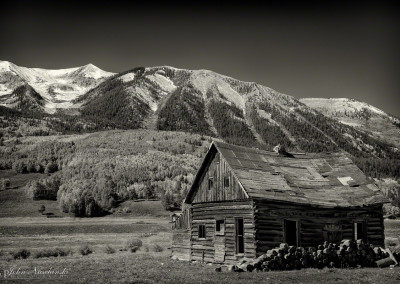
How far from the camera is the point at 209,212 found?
26.3 metres

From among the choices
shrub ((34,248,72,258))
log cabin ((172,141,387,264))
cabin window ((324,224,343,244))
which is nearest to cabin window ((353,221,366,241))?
log cabin ((172,141,387,264))

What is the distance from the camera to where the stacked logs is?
20.7 m

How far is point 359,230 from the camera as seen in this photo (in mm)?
27219

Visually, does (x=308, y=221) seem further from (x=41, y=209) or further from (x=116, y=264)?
(x=41, y=209)

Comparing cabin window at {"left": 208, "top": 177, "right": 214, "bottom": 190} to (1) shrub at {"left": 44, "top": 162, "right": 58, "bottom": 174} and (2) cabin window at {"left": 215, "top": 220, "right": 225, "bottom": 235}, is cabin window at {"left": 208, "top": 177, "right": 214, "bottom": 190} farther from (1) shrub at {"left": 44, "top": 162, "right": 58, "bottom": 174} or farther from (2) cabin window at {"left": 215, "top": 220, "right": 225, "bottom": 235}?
(1) shrub at {"left": 44, "top": 162, "right": 58, "bottom": 174}

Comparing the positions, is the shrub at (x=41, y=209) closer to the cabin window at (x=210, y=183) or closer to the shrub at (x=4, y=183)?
the shrub at (x=4, y=183)

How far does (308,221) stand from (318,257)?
356 centimetres

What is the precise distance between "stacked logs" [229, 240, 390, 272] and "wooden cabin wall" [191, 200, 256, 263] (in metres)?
1.92

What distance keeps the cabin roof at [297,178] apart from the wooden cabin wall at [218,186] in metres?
0.43

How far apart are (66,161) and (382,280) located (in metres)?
91.2

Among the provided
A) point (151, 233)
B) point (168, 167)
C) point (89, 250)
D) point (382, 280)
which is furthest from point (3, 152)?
point (382, 280)

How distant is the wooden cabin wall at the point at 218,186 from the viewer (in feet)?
81.1

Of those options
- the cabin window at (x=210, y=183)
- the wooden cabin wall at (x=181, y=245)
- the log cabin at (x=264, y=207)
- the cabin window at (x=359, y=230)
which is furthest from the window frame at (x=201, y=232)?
the cabin window at (x=359, y=230)

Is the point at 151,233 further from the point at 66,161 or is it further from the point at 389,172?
the point at 389,172
